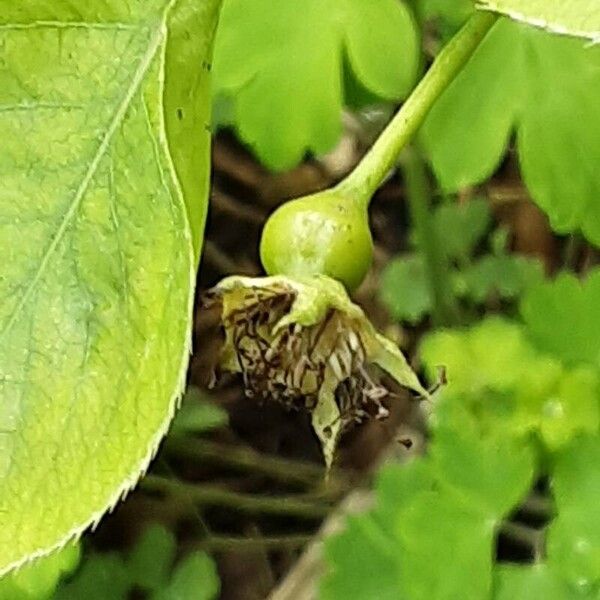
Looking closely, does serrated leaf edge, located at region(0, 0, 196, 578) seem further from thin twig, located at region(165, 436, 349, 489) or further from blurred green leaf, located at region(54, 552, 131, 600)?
thin twig, located at region(165, 436, 349, 489)

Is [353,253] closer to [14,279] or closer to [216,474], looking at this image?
[14,279]

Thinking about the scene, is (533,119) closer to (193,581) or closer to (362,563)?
(362,563)

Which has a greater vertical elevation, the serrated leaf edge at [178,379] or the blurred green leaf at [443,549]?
the serrated leaf edge at [178,379]

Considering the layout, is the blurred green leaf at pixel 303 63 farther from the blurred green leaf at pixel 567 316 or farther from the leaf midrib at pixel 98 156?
the leaf midrib at pixel 98 156

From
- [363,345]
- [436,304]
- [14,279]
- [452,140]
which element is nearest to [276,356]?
[363,345]

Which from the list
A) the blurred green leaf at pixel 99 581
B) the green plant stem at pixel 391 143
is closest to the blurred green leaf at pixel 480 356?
the blurred green leaf at pixel 99 581

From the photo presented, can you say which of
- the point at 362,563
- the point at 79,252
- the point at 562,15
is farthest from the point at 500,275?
the point at 562,15

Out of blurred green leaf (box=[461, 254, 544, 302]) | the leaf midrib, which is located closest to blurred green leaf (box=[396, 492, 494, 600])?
blurred green leaf (box=[461, 254, 544, 302])
